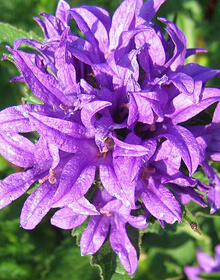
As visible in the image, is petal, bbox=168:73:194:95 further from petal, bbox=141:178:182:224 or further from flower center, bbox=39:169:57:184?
flower center, bbox=39:169:57:184

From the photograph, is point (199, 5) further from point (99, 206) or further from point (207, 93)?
point (99, 206)

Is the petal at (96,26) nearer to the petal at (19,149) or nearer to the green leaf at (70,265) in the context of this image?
the petal at (19,149)

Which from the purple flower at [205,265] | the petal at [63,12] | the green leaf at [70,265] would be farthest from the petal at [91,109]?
the purple flower at [205,265]

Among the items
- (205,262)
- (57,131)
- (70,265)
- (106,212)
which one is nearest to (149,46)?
(57,131)

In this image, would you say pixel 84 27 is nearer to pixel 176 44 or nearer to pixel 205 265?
pixel 176 44

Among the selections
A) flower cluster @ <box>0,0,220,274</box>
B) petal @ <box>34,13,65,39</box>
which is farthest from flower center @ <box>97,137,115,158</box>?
petal @ <box>34,13,65,39</box>
